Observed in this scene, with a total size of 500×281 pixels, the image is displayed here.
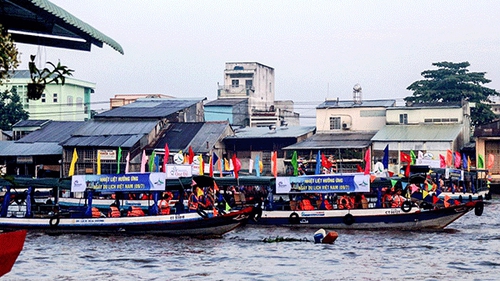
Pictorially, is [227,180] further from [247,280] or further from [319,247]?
[247,280]

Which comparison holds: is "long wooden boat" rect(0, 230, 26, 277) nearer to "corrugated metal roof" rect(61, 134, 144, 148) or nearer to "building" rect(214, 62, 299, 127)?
A: "corrugated metal roof" rect(61, 134, 144, 148)

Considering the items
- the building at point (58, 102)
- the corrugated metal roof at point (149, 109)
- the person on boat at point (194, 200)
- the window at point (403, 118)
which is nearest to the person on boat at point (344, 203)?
the person on boat at point (194, 200)

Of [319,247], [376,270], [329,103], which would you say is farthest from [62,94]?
[376,270]

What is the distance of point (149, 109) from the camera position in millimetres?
56906

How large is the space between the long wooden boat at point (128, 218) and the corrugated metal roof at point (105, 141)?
22076 millimetres

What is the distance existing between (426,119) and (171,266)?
123 feet

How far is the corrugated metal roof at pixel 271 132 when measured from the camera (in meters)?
55.4

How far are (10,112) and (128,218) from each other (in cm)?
4060

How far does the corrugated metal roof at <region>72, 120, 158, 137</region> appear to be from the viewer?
2078 inches

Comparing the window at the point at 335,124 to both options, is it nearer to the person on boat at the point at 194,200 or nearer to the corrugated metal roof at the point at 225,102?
the corrugated metal roof at the point at 225,102

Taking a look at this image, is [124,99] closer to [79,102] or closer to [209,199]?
[79,102]

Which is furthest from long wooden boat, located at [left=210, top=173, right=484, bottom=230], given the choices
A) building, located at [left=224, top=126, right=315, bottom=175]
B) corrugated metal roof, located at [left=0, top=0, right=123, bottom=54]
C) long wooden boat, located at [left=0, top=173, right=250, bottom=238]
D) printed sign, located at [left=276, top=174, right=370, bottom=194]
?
building, located at [left=224, top=126, right=315, bottom=175]

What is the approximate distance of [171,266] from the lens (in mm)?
20672

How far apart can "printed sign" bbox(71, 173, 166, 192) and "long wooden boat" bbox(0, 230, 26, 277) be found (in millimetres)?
18905
